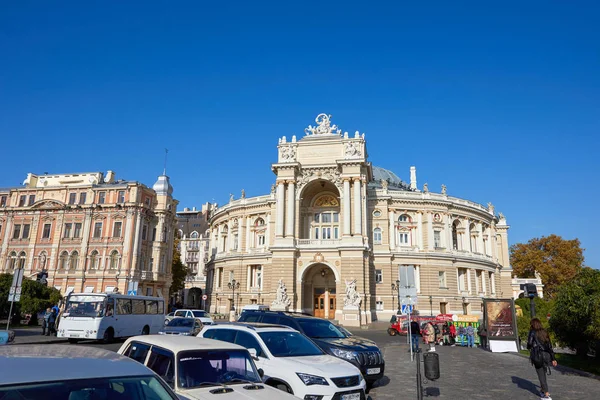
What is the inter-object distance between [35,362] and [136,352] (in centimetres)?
350

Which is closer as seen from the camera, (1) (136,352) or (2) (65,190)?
(1) (136,352)

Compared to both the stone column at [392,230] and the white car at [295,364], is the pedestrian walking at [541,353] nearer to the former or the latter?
the white car at [295,364]

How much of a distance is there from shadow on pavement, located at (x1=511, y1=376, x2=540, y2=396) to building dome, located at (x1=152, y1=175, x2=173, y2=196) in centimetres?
4986

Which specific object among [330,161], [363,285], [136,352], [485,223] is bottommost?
[136,352]

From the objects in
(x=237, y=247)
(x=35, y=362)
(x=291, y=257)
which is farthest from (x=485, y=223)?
(x=35, y=362)

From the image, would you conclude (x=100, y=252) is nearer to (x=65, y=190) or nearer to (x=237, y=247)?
(x=65, y=190)

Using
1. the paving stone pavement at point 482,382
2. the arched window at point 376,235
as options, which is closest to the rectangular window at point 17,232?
the arched window at point 376,235

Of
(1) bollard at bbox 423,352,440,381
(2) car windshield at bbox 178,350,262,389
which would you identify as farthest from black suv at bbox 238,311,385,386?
(2) car windshield at bbox 178,350,262,389

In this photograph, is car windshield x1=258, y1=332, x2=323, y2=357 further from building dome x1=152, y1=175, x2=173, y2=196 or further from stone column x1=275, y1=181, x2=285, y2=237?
building dome x1=152, y1=175, x2=173, y2=196

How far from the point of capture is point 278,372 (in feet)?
27.4

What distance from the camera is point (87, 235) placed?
49.8 meters

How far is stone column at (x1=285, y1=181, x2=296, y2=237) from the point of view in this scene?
Answer: 43812mm

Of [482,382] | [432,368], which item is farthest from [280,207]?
[432,368]

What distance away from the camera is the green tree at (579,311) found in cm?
Answer: 1316
